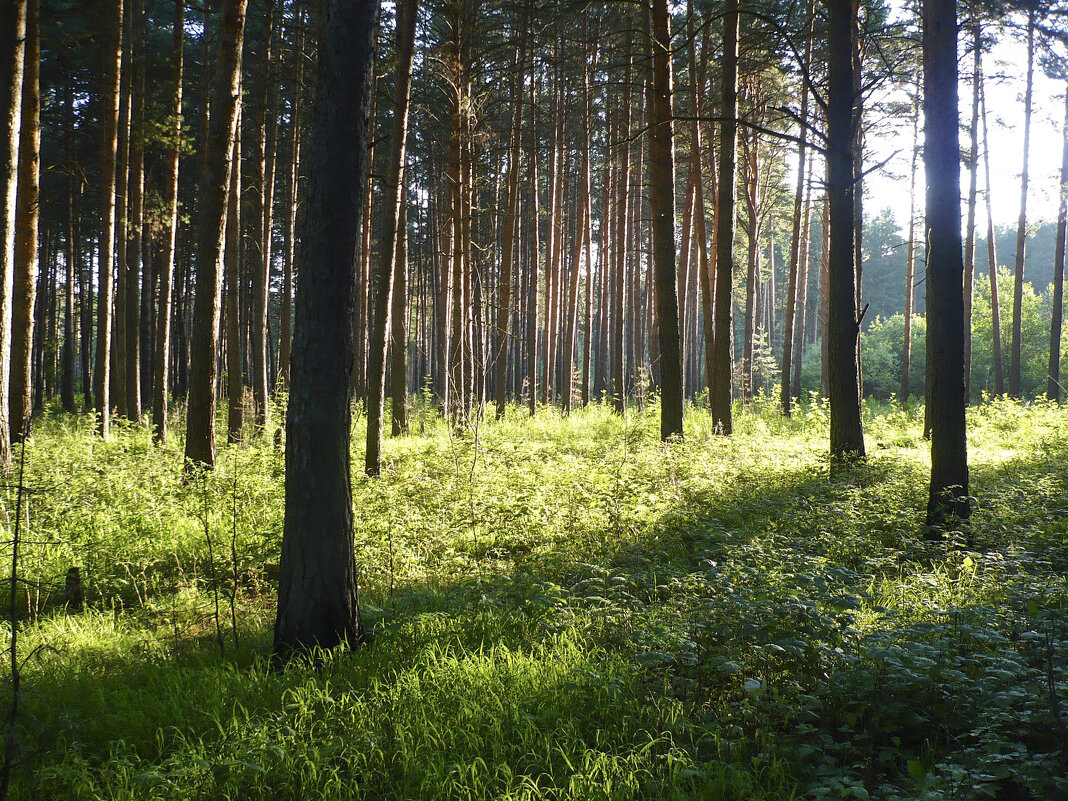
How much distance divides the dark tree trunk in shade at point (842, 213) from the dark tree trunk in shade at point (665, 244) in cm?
259

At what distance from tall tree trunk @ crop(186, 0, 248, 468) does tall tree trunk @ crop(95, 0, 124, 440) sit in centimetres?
504

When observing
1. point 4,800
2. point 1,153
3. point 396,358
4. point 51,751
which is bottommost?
point 51,751

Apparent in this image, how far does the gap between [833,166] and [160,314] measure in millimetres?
12641

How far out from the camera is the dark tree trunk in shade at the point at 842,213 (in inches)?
365

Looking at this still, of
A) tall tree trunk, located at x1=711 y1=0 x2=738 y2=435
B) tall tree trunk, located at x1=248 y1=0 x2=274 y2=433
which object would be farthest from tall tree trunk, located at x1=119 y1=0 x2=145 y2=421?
tall tree trunk, located at x1=711 y1=0 x2=738 y2=435

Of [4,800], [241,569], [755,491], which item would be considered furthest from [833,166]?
[4,800]

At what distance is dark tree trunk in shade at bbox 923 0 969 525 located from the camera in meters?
6.96

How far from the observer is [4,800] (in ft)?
8.00

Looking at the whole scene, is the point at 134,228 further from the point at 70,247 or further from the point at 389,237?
the point at 70,247

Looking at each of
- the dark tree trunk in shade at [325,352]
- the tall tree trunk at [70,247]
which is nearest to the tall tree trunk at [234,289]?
the dark tree trunk in shade at [325,352]

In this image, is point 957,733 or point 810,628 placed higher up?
point 810,628

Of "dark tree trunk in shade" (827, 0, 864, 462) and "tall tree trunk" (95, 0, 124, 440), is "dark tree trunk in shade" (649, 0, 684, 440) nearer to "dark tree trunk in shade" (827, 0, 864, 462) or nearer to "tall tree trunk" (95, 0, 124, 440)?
"dark tree trunk in shade" (827, 0, 864, 462)

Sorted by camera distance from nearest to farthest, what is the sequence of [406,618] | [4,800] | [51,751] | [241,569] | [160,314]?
[4,800], [51,751], [406,618], [241,569], [160,314]

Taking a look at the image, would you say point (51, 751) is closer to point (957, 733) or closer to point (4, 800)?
point (4, 800)
